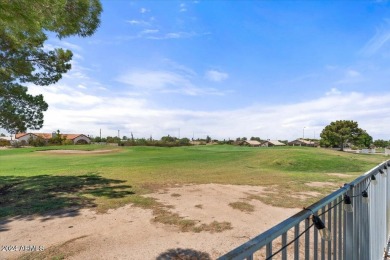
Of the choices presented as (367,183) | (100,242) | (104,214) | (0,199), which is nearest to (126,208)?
(104,214)

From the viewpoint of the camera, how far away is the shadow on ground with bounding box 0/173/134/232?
23.1 ft

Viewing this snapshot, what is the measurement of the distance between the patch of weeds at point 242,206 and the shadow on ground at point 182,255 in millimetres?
3009

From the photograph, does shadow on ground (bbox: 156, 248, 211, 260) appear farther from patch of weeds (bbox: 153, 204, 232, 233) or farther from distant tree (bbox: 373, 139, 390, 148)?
distant tree (bbox: 373, 139, 390, 148)

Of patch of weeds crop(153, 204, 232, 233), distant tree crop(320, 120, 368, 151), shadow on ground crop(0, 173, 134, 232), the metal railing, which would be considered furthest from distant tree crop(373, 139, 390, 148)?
the metal railing

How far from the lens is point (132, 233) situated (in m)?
5.32

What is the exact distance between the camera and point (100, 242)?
488 centimetres

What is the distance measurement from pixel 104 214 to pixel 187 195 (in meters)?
3.15

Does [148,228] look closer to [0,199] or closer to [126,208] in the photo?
[126,208]

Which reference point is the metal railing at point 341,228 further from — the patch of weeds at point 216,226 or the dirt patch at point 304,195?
the dirt patch at point 304,195

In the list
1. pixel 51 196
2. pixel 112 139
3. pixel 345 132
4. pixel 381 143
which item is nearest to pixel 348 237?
pixel 51 196

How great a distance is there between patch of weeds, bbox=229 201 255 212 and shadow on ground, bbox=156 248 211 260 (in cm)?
301

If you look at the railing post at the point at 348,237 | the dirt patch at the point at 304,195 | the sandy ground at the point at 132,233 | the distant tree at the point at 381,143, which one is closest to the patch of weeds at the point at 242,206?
the sandy ground at the point at 132,233

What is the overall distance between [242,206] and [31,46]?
1020 centimetres

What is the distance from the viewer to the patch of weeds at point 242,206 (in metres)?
7.23
